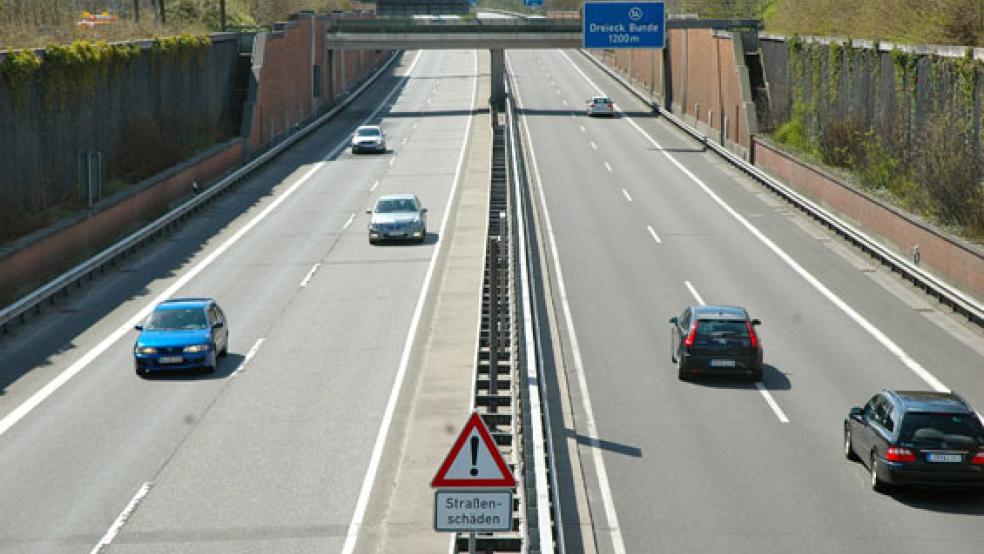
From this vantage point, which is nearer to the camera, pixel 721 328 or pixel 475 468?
pixel 475 468

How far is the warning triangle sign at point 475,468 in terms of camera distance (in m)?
12.5

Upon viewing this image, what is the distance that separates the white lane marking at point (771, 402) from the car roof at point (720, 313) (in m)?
1.28

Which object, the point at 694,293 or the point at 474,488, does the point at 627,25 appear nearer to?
the point at 694,293

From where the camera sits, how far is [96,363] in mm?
28141

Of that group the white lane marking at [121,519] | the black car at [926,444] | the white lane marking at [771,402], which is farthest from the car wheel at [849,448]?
the white lane marking at [121,519]

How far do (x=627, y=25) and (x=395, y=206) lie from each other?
31.8 metres

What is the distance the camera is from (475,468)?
12.5 m

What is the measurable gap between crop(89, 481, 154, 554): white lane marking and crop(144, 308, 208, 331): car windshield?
766 cm

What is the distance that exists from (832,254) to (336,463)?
22987 mm

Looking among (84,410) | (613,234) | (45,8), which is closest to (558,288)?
(613,234)

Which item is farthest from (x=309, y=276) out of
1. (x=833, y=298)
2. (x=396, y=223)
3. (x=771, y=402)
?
(x=771, y=402)

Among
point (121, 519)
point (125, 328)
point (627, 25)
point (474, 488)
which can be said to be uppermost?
point (627, 25)

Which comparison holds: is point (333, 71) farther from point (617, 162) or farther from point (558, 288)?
point (558, 288)

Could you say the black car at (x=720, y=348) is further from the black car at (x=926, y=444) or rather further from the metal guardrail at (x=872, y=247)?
the metal guardrail at (x=872, y=247)
